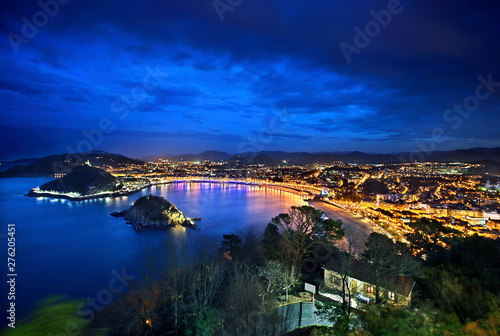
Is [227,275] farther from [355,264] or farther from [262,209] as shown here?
[262,209]

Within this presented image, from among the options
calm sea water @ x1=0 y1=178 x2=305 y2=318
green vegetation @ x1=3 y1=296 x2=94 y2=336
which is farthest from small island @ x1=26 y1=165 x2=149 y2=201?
green vegetation @ x1=3 y1=296 x2=94 y2=336

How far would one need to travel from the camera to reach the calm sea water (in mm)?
6293

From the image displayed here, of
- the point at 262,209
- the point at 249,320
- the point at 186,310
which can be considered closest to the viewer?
the point at 249,320

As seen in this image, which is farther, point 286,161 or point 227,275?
point 286,161

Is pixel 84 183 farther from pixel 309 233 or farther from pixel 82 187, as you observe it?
pixel 309 233

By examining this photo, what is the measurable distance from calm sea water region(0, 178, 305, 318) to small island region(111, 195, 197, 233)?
0.47 metres

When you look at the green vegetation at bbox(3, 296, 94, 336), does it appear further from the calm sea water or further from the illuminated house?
the illuminated house

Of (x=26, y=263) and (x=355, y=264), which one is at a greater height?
(x=355, y=264)

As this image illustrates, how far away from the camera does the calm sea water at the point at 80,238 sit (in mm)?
6293

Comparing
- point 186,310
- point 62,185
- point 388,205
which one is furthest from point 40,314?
point 62,185

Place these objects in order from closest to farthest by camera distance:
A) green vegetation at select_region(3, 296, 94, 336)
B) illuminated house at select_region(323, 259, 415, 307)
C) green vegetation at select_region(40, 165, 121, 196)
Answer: illuminated house at select_region(323, 259, 415, 307)
green vegetation at select_region(3, 296, 94, 336)
green vegetation at select_region(40, 165, 121, 196)

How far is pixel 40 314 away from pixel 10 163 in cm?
4743

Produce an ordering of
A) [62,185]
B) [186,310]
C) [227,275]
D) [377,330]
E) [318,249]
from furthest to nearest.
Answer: [62,185]
[318,249]
[227,275]
[186,310]
[377,330]

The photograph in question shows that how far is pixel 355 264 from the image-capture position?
4109 mm
